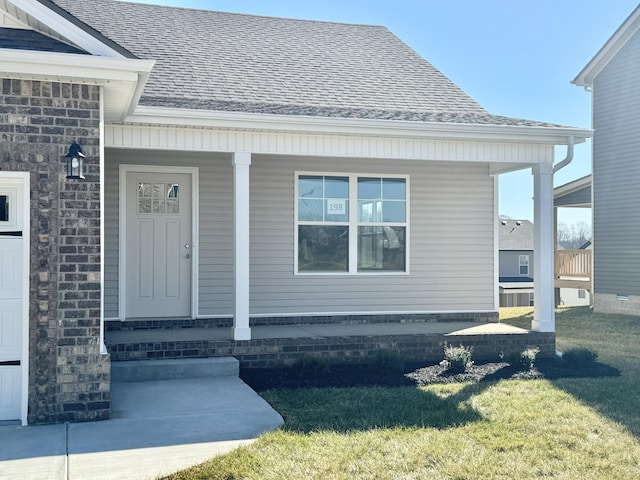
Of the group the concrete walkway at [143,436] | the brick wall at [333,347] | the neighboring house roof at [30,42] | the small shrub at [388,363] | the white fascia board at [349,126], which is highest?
the neighboring house roof at [30,42]

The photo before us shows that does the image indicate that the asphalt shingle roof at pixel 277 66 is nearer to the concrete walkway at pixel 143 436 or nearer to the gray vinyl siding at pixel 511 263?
the concrete walkway at pixel 143 436

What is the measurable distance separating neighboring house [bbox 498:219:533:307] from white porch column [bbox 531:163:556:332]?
→ 2632cm

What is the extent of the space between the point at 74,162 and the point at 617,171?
44.1ft

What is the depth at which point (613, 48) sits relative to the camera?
16.1m

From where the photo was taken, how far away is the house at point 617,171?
51.0 feet

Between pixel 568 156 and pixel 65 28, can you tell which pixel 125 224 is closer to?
pixel 65 28

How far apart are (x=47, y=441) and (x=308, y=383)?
9.63ft

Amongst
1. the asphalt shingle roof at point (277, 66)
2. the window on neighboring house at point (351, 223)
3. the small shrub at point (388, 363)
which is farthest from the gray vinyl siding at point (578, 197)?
the small shrub at point (388, 363)

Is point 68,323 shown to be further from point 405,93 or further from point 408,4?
point 408,4

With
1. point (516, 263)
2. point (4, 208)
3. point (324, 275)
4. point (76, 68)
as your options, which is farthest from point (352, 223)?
point (516, 263)

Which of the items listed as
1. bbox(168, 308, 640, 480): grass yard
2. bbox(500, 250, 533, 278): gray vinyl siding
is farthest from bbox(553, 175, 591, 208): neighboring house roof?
bbox(500, 250, 533, 278): gray vinyl siding

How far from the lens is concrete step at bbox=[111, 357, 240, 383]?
7.81 m

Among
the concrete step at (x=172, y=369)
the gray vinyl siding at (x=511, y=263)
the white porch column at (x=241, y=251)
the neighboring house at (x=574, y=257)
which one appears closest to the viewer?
the concrete step at (x=172, y=369)

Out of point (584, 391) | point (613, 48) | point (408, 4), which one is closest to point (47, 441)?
point (584, 391)
